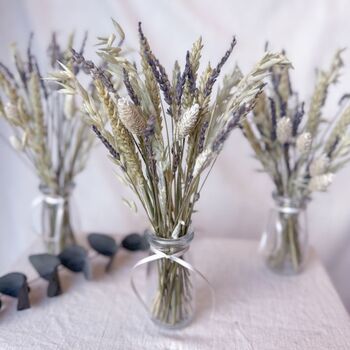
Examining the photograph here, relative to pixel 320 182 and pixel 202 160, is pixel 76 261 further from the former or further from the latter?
pixel 320 182

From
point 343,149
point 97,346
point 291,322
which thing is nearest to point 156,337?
point 97,346

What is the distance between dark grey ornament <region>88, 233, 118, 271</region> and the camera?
3.05 ft

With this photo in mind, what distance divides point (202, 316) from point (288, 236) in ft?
0.98

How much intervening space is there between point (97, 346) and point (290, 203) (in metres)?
0.52

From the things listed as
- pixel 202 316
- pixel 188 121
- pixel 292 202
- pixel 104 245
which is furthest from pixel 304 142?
pixel 104 245

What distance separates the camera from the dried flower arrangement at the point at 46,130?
82 cm

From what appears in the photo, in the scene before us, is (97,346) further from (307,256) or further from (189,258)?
(307,256)

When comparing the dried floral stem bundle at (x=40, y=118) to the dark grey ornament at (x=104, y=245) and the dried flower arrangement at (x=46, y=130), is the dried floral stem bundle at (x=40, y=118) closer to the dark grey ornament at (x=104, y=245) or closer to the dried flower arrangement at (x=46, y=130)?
the dried flower arrangement at (x=46, y=130)

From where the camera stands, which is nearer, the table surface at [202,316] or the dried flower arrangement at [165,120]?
the dried flower arrangement at [165,120]

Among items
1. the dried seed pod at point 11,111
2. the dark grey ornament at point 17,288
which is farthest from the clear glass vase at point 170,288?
the dried seed pod at point 11,111

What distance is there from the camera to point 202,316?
76 centimetres

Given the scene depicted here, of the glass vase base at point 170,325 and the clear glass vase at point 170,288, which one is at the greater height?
the clear glass vase at point 170,288

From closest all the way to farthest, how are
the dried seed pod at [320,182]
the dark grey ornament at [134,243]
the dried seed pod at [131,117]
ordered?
the dried seed pod at [131,117], the dried seed pod at [320,182], the dark grey ornament at [134,243]

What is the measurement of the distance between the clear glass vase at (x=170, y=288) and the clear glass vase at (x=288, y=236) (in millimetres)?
287
